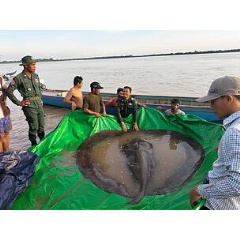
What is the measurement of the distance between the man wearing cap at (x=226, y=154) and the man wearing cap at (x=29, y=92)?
410 cm

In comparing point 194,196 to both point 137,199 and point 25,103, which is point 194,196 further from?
point 25,103

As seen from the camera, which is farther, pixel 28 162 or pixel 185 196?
pixel 28 162

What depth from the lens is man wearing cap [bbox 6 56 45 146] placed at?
4.96 m

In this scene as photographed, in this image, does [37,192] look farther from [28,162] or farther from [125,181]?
[125,181]

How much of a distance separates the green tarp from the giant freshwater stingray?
4.4 inches

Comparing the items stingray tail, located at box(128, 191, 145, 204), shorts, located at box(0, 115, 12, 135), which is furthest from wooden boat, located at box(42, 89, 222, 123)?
stingray tail, located at box(128, 191, 145, 204)

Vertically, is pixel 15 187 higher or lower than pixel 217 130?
lower

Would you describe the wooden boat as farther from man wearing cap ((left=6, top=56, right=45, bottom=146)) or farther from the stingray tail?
the stingray tail

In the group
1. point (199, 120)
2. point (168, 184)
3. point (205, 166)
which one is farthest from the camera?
point (199, 120)

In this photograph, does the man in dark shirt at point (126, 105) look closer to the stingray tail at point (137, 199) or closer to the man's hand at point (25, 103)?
the man's hand at point (25, 103)

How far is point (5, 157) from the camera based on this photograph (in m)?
3.81

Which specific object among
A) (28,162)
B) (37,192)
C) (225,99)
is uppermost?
(225,99)

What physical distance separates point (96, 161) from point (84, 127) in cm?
139

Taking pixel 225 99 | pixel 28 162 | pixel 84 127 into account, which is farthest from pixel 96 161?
pixel 225 99
